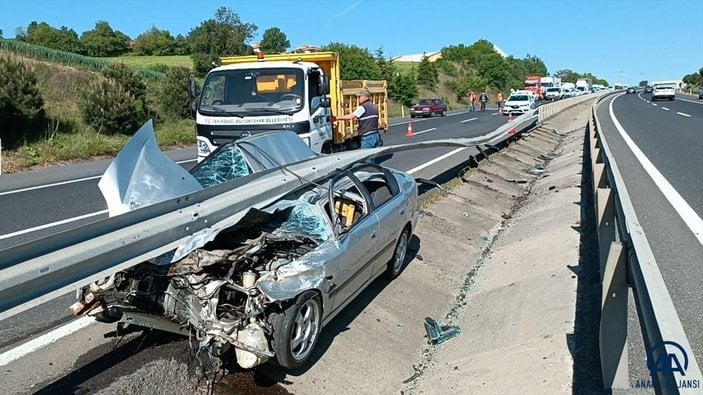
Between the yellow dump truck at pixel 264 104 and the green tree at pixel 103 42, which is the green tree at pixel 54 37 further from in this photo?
the yellow dump truck at pixel 264 104

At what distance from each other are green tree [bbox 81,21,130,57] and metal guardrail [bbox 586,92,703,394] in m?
83.2

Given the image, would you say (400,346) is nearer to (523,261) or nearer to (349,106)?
(523,261)

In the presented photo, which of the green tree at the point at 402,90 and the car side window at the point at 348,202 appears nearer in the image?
the car side window at the point at 348,202

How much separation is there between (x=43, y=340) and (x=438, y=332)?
3.69 m

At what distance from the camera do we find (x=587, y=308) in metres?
5.56

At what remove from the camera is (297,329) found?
4648mm

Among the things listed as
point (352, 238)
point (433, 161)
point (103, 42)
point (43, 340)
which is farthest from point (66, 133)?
point (103, 42)

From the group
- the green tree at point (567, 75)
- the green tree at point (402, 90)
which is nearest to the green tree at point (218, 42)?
the green tree at point (402, 90)

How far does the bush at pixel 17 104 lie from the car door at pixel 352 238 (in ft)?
55.0

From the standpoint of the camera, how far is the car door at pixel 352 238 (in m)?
5.36

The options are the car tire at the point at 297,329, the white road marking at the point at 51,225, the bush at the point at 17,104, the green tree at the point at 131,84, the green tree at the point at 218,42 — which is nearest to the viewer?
the car tire at the point at 297,329

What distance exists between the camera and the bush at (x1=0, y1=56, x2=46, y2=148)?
65.8 feet

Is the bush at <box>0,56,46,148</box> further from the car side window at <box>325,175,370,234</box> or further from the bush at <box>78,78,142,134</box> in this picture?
the car side window at <box>325,175,370,234</box>

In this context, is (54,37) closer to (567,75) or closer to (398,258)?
(398,258)
